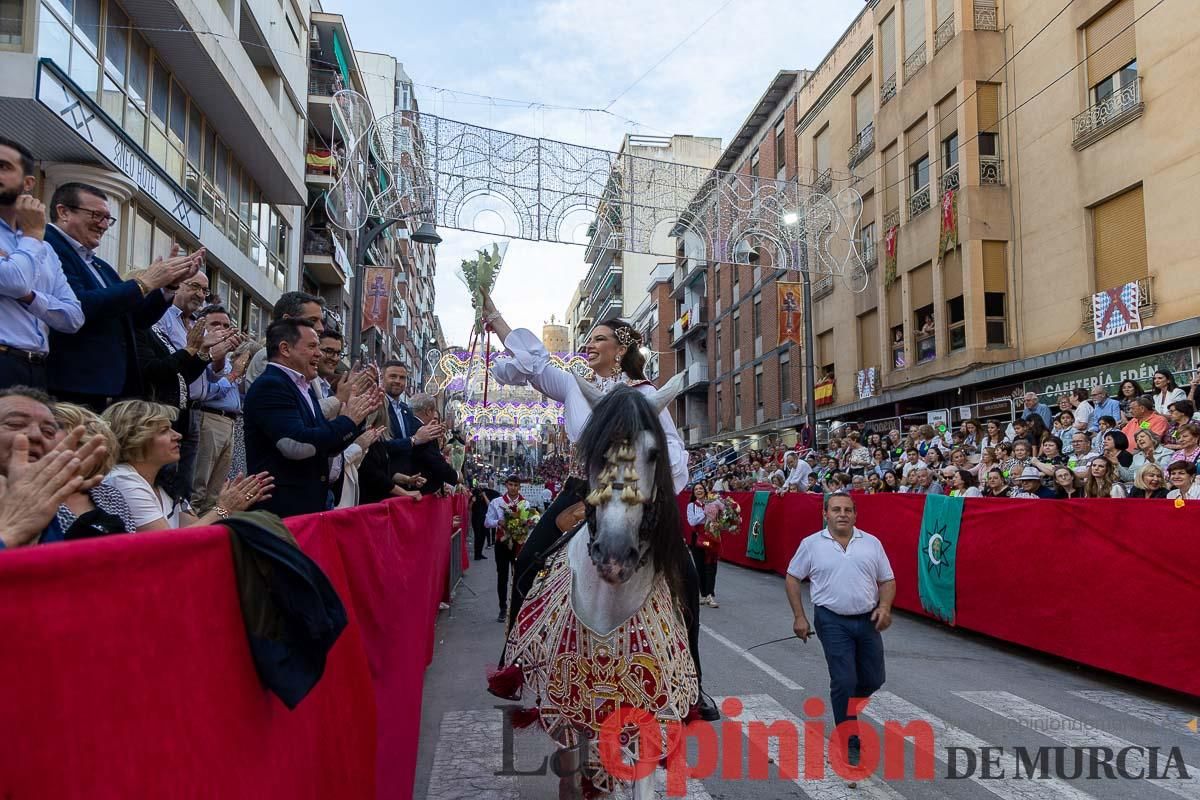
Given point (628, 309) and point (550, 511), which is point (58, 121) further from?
point (628, 309)

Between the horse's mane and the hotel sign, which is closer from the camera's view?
the horse's mane

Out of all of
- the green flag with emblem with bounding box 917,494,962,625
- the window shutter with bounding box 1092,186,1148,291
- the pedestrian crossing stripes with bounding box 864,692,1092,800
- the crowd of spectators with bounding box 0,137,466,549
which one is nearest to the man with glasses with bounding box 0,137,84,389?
the crowd of spectators with bounding box 0,137,466,549

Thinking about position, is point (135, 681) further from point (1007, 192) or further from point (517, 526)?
point (1007, 192)

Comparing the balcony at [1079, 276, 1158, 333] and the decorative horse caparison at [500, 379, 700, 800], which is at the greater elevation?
the balcony at [1079, 276, 1158, 333]

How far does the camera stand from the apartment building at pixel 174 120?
12.0 m

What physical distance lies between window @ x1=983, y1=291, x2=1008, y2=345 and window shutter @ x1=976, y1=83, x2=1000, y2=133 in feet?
13.1

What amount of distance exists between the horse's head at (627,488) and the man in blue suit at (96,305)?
2.19 metres

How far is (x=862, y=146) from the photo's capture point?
2669cm

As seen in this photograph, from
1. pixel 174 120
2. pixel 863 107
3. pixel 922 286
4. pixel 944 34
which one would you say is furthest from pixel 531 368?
pixel 863 107

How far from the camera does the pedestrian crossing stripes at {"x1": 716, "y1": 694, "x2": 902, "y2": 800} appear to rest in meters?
4.81

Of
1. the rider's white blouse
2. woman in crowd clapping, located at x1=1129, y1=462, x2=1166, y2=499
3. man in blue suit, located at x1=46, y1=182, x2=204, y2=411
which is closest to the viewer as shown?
man in blue suit, located at x1=46, y1=182, x2=204, y2=411

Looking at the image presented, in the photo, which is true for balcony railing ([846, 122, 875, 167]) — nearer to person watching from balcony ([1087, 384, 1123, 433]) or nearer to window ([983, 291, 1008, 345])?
window ([983, 291, 1008, 345])

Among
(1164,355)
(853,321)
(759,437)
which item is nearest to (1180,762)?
(1164,355)

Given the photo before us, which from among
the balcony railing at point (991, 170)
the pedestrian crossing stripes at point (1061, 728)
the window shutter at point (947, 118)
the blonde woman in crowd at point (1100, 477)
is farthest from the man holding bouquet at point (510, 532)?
the window shutter at point (947, 118)
